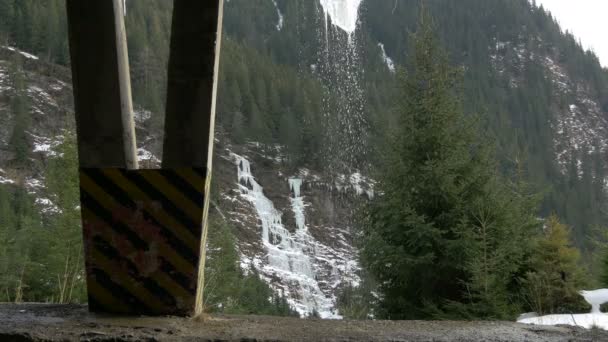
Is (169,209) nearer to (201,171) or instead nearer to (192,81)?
(201,171)

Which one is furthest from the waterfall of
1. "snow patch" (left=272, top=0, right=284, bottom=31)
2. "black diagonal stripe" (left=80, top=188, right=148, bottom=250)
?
"black diagonal stripe" (left=80, top=188, right=148, bottom=250)

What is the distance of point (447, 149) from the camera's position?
1041 cm

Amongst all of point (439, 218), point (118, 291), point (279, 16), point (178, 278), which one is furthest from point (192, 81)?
point (279, 16)

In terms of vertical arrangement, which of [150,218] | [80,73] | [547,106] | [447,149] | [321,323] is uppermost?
[547,106]

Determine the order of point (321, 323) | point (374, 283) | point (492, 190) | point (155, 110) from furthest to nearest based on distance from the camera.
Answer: point (155, 110), point (374, 283), point (492, 190), point (321, 323)

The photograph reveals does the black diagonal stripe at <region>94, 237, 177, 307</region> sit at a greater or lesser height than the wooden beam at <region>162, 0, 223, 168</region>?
lesser

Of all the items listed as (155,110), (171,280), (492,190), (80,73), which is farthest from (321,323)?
(155,110)

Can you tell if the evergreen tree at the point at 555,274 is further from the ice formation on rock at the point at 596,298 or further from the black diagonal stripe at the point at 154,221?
the black diagonal stripe at the point at 154,221

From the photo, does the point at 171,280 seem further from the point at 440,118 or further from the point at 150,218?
the point at 440,118

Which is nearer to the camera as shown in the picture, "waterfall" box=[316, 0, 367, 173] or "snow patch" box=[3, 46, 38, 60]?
"snow patch" box=[3, 46, 38, 60]

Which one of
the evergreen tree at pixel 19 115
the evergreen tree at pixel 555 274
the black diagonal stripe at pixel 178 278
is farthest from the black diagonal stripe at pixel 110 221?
the evergreen tree at pixel 19 115

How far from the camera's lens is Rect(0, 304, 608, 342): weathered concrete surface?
2.16 meters

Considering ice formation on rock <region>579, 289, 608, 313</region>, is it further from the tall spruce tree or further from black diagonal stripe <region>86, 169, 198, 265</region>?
black diagonal stripe <region>86, 169, 198, 265</region>

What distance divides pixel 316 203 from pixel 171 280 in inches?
3509
